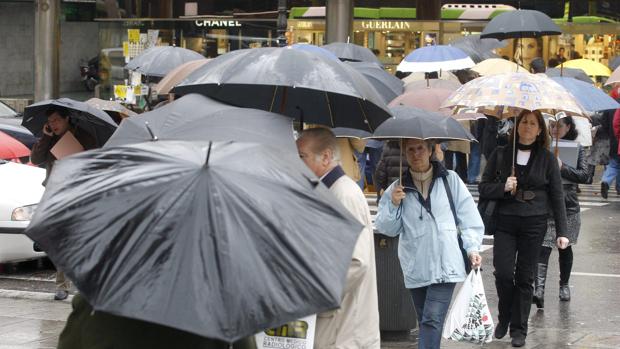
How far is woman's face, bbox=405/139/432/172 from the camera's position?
24.8ft

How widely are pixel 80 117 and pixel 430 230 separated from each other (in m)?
4.00

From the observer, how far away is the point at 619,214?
17875mm

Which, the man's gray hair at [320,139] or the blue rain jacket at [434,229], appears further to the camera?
the blue rain jacket at [434,229]

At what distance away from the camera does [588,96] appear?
39.6 feet

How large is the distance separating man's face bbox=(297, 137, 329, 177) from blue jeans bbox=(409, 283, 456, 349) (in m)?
2.17

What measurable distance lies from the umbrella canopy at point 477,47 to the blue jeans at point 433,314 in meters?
15.3

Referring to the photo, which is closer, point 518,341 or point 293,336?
point 293,336

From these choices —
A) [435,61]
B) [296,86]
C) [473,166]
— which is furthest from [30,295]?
[473,166]

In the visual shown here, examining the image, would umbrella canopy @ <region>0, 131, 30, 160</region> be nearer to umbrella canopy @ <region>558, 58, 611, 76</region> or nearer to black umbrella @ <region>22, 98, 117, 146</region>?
black umbrella @ <region>22, 98, 117, 146</region>

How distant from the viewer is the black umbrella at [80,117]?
1018 centimetres

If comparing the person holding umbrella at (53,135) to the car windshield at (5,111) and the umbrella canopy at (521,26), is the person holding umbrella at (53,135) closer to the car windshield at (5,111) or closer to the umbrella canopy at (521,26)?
the umbrella canopy at (521,26)

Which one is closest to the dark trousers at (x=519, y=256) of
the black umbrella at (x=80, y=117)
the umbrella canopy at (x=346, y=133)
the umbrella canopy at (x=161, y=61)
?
the umbrella canopy at (x=346, y=133)

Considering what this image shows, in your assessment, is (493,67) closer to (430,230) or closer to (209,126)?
(430,230)

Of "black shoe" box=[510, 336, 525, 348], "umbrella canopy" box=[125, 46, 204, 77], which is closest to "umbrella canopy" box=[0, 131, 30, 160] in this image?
"umbrella canopy" box=[125, 46, 204, 77]
